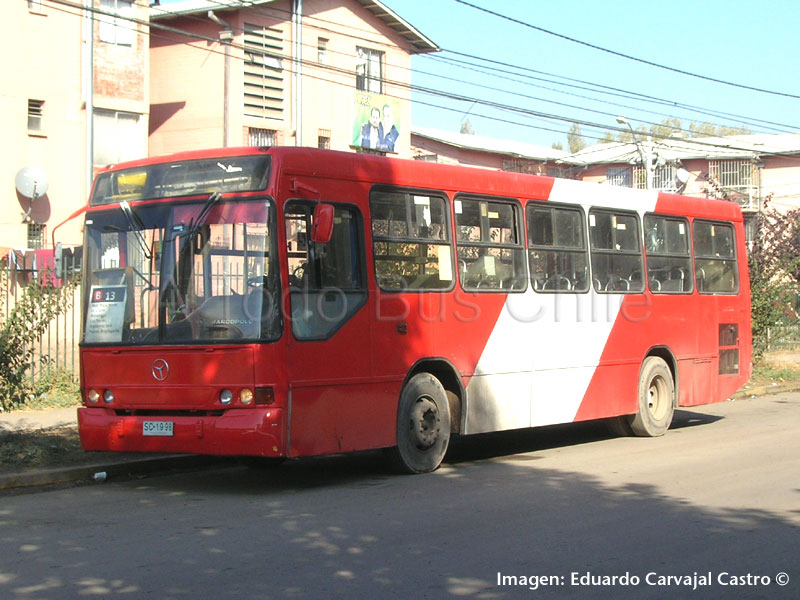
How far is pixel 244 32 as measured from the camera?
31.6 metres

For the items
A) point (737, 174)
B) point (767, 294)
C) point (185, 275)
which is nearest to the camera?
point (185, 275)

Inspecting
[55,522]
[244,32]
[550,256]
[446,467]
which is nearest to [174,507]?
[55,522]

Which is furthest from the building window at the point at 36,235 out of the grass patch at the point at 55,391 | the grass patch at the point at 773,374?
the grass patch at the point at 773,374

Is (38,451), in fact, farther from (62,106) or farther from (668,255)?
(62,106)

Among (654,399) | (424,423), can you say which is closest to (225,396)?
(424,423)

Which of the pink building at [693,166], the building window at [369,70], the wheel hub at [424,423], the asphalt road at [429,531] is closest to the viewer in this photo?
the asphalt road at [429,531]

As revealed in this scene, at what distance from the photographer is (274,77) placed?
32562 mm

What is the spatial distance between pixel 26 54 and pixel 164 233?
19.3 m

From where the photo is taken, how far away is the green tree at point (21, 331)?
11.5 metres

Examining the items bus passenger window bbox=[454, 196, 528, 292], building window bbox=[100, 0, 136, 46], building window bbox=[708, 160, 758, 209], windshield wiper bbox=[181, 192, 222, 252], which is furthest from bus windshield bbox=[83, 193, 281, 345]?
building window bbox=[708, 160, 758, 209]

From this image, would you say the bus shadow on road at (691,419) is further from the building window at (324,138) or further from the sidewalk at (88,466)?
the building window at (324,138)

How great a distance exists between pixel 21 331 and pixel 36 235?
57.1 ft

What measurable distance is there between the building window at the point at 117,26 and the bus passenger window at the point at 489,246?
1932 cm

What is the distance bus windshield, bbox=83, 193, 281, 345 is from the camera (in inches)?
376
